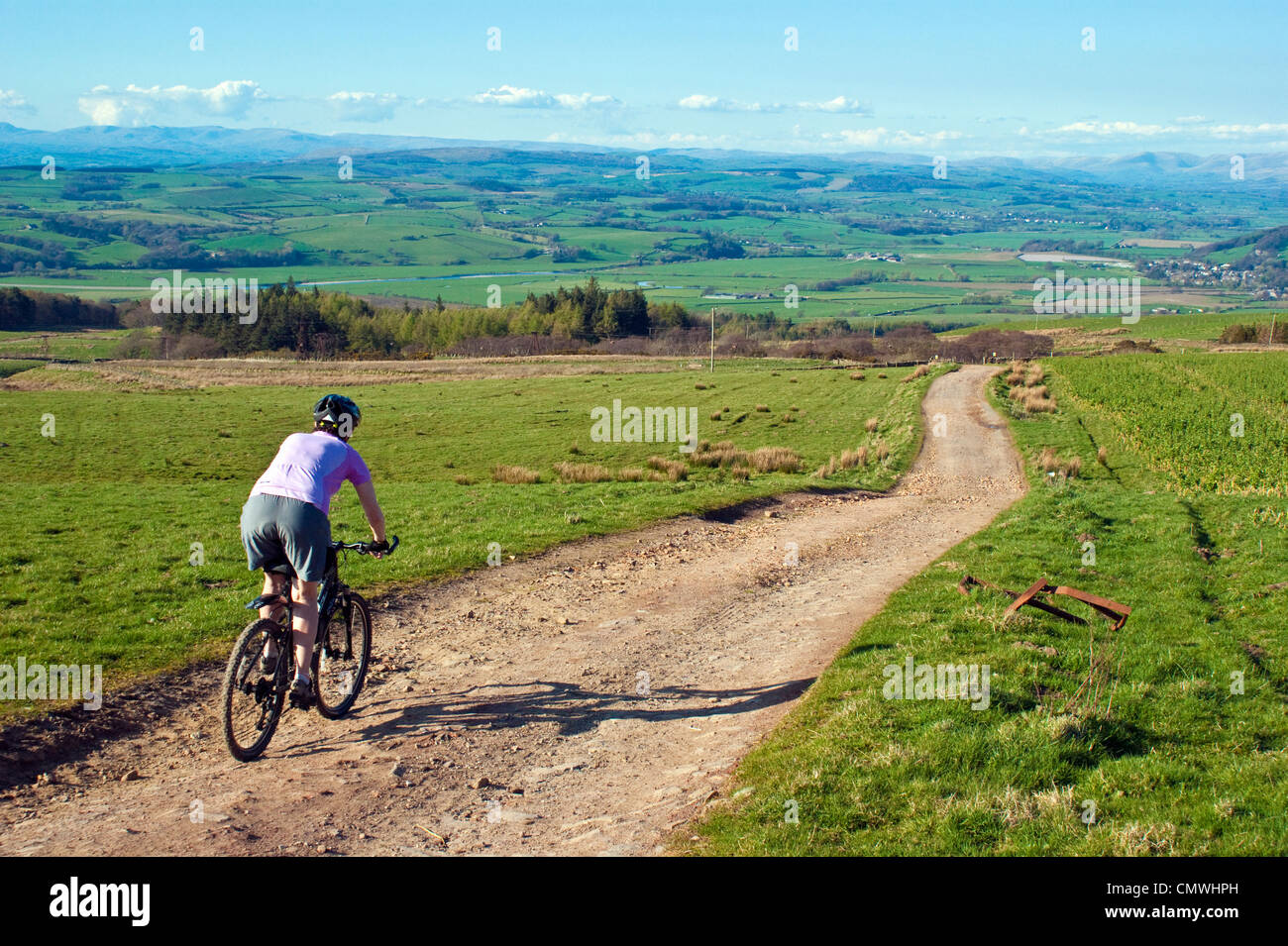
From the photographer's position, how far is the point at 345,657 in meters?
8.34

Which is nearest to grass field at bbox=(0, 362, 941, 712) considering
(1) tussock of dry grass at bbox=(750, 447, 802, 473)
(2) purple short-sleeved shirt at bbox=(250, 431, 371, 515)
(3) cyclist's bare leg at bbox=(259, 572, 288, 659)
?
(1) tussock of dry grass at bbox=(750, 447, 802, 473)

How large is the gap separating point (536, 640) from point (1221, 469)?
2672cm

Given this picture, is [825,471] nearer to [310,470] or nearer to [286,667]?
[286,667]

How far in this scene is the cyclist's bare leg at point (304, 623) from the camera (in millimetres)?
7230

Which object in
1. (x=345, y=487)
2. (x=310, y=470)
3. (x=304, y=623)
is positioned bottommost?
(x=345, y=487)

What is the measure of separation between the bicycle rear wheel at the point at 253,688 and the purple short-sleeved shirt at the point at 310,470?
105 cm

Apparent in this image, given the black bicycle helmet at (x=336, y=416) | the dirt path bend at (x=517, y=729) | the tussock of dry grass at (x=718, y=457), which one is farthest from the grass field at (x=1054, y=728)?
the tussock of dry grass at (x=718, y=457)

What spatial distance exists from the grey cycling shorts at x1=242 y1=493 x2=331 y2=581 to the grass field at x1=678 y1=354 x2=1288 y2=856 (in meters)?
3.53

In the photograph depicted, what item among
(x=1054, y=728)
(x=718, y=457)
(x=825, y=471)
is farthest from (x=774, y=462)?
(x=1054, y=728)

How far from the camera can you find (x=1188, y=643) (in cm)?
944

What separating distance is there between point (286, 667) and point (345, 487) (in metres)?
15.8

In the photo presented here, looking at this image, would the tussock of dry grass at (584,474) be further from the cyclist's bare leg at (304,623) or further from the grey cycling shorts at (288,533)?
the grey cycling shorts at (288,533)
